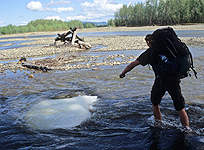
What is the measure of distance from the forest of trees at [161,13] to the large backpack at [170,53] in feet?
274

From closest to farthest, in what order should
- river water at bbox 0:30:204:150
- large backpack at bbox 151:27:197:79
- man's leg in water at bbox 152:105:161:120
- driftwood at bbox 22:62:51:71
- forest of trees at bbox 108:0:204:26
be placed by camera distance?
large backpack at bbox 151:27:197:79 → river water at bbox 0:30:204:150 → man's leg in water at bbox 152:105:161:120 → driftwood at bbox 22:62:51:71 → forest of trees at bbox 108:0:204:26

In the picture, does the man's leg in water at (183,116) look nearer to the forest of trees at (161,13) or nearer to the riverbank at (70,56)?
the riverbank at (70,56)

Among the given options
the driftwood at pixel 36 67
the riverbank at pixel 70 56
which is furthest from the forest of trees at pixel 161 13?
the driftwood at pixel 36 67

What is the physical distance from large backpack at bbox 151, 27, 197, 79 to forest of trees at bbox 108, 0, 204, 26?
83.6 metres

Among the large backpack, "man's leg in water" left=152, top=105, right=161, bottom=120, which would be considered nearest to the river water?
"man's leg in water" left=152, top=105, right=161, bottom=120

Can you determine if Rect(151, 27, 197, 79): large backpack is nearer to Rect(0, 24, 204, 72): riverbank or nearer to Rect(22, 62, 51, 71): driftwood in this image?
Rect(0, 24, 204, 72): riverbank

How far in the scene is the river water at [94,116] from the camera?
11.3ft

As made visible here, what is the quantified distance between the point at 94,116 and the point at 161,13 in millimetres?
101149

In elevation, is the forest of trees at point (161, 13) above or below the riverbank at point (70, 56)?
above

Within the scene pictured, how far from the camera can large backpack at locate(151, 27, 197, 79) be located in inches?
120

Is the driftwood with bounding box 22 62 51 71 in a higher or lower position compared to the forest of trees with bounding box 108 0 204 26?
lower

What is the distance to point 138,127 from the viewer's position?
13.0 feet

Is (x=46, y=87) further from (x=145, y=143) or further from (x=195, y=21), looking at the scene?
(x=195, y=21)

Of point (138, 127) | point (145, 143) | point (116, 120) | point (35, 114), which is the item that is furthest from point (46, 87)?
point (145, 143)
